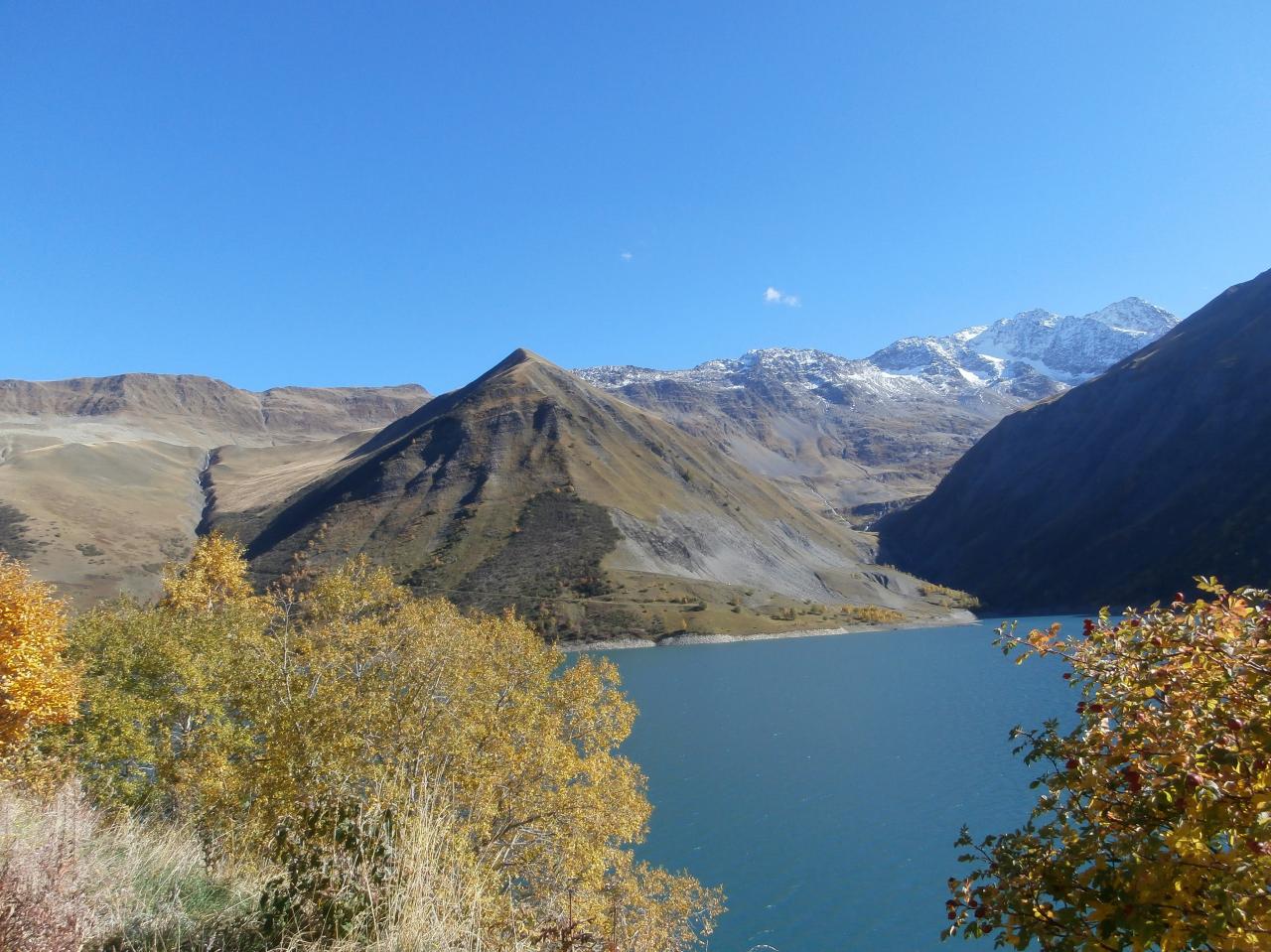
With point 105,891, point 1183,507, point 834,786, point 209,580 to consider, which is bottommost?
point 834,786

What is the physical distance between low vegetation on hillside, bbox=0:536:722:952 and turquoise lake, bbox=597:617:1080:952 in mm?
6414

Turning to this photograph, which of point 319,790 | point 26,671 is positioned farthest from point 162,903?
point 26,671

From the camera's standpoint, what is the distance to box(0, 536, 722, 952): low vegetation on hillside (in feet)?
21.9

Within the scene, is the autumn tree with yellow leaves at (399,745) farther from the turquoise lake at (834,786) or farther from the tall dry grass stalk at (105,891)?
the turquoise lake at (834,786)

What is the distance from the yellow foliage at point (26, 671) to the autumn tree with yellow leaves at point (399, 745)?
294 cm

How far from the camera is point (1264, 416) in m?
171

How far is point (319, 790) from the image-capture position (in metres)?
10.8

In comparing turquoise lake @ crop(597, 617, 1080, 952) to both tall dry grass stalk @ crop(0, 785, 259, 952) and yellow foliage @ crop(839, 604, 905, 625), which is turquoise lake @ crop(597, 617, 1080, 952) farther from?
yellow foliage @ crop(839, 604, 905, 625)

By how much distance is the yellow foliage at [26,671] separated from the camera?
15.9 meters

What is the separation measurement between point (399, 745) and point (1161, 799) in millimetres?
12742

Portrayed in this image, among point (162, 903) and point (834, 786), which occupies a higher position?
point (162, 903)

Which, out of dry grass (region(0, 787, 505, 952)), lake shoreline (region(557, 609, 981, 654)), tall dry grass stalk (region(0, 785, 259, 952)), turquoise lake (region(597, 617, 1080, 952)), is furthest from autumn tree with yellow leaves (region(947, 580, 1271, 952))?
lake shoreline (region(557, 609, 981, 654))

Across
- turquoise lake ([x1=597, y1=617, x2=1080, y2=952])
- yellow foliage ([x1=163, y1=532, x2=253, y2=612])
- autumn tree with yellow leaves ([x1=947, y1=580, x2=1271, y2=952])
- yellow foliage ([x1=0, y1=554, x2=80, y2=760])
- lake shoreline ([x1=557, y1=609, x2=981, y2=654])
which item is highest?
autumn tree with yellow leaves ([x1=947, y1=580, x2=1271, y2=952])

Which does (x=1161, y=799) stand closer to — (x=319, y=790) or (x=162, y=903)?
(x=162, y=903)
